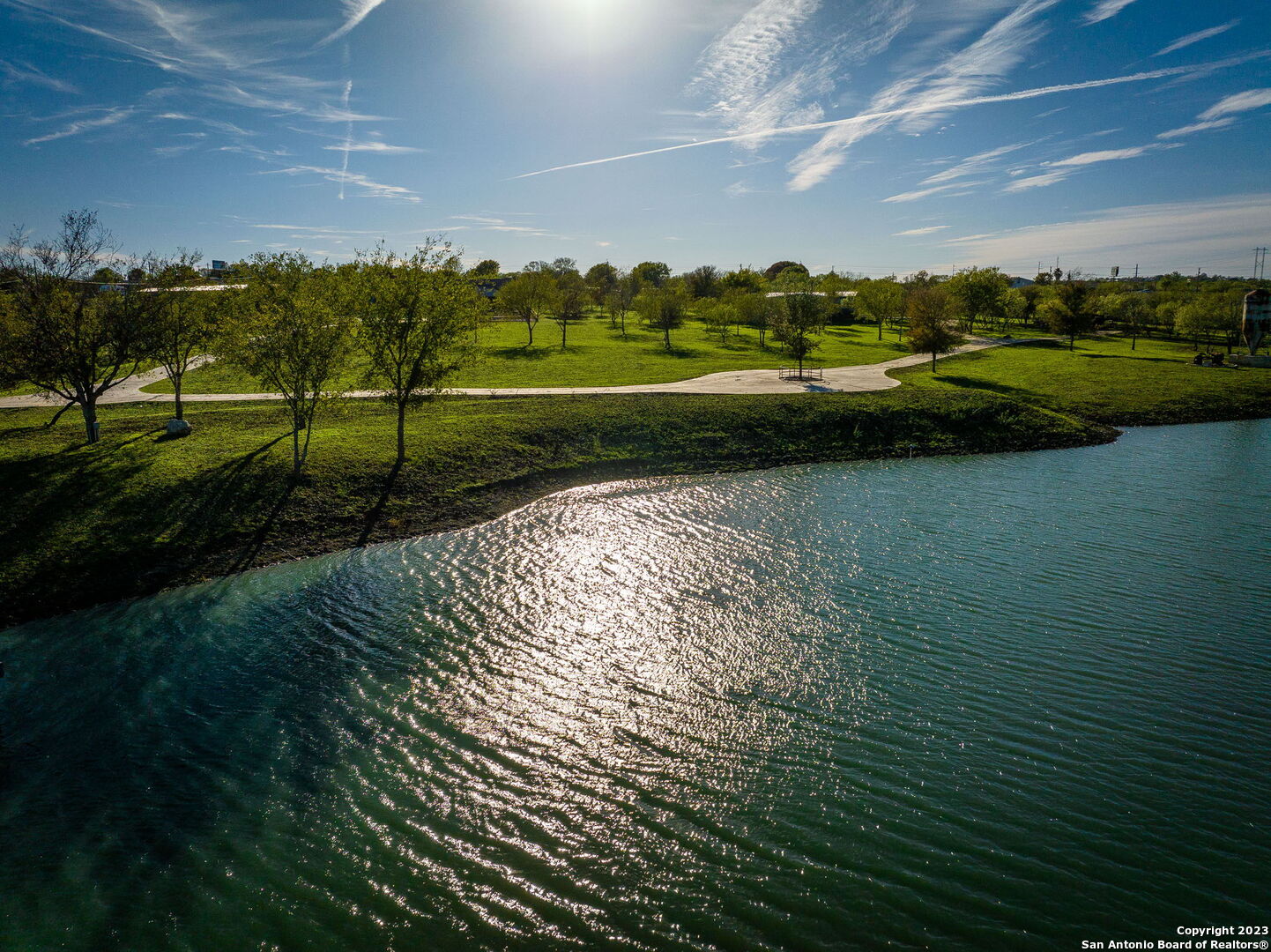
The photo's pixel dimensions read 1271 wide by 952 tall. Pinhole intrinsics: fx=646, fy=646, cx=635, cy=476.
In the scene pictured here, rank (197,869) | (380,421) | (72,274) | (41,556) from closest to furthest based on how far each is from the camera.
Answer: (197,869)
(41,556)
(72,274)
(380,421)

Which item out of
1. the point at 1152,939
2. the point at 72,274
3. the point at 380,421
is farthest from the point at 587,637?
the point at 72,274

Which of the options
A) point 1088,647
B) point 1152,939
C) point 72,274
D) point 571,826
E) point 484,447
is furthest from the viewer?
point 484,447

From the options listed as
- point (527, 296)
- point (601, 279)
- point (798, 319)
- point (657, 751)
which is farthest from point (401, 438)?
point (601, 279)

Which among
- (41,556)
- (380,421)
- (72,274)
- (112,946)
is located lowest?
(112,946)

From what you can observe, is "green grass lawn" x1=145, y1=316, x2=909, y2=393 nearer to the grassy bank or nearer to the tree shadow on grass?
the grassy bank

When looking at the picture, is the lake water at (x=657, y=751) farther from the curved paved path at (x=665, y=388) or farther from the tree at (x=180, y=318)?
the curved paved path at (x=665, y=388)

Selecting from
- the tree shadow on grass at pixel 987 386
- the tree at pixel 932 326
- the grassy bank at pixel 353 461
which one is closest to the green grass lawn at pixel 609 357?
the grassy bank at pixel 353 461

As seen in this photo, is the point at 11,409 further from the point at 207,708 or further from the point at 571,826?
the point at 571,826
